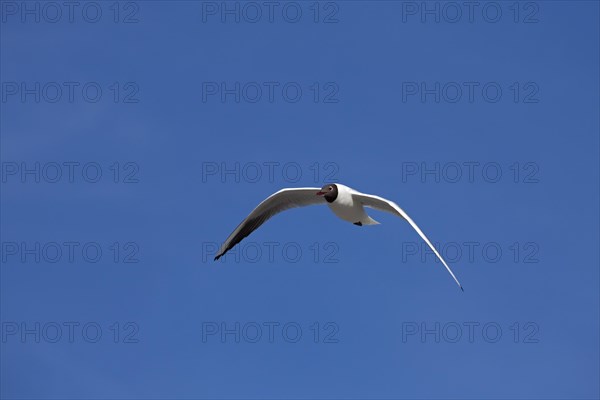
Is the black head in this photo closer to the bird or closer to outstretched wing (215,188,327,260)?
the bird

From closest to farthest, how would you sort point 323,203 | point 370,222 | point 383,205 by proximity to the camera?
1. point 383,205
2. point 370,222
3. point 323,203

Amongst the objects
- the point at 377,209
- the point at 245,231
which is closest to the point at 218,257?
the point at 245,231

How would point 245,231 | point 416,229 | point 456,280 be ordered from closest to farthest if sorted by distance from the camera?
point 456,280 < point 416,229 < point 245,231

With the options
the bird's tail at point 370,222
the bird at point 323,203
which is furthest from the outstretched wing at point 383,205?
the bird's tail at point 370,222

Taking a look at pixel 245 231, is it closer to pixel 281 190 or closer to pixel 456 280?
pixel 281 190

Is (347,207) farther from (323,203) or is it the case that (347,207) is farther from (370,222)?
(323,203)

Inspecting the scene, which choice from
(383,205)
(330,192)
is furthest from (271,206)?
(383,205)
